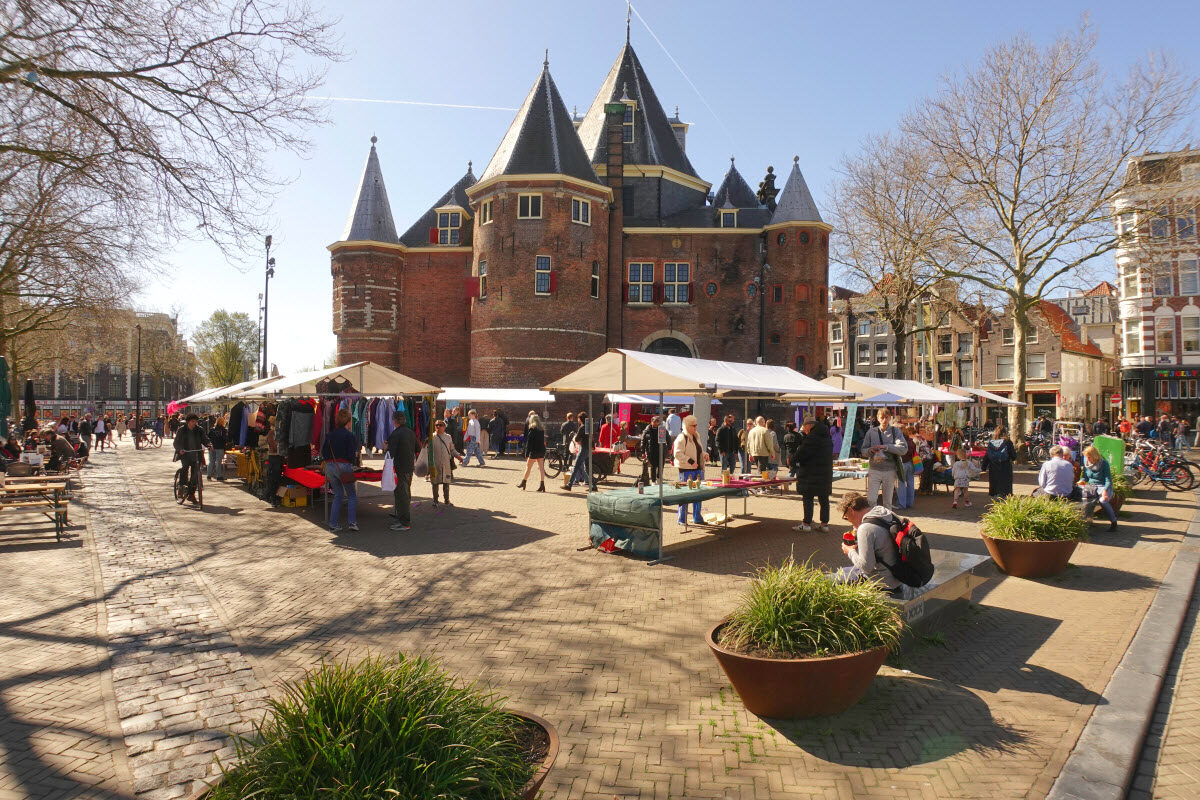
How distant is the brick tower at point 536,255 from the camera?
29.9m

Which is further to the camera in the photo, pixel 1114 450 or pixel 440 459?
pixel 1114 450

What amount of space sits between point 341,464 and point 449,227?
1103 inches

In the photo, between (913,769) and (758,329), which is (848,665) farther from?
(758,329)

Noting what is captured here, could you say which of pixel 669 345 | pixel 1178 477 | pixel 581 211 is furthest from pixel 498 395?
pixel 1178 477

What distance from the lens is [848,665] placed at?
4012 mm

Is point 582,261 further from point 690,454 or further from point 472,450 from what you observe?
point 690,454

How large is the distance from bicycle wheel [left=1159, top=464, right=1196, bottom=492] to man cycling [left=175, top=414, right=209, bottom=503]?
67.6 feet

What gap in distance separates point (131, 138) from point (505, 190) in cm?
2170

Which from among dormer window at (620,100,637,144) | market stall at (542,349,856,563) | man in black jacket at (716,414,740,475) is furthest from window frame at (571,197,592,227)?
market stall at (542,349,856,563)

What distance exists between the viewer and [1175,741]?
4172 millimetres

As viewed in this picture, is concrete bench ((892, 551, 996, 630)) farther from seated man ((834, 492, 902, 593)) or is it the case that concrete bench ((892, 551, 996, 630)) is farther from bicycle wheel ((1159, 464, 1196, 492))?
bicycle wheel ((1159, 464, 1196, 492))

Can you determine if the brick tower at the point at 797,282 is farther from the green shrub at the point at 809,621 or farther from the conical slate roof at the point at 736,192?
the green shrub at the point at 809,621

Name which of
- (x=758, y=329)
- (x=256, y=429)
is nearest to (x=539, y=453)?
(x=256, y=429)

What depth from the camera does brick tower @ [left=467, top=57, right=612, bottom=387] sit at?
29859 mm
